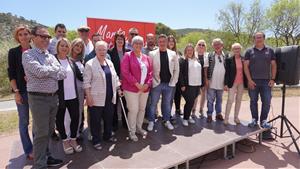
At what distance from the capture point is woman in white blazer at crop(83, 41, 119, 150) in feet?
11.0

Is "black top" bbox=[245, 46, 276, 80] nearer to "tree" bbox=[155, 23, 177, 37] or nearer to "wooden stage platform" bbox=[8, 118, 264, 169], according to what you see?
"wooden stage platform" bbox=[8, 118, 264, 169]

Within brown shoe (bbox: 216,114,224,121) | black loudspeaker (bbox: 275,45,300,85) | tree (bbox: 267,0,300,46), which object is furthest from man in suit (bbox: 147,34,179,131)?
tree (bbox: 267,0,300,46)

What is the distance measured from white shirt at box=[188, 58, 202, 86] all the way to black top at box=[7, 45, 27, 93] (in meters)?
2.87

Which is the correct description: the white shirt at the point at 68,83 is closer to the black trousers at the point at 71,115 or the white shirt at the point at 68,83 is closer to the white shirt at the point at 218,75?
the black trousers at the point at 71,115

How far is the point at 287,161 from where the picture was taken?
383 centimetres

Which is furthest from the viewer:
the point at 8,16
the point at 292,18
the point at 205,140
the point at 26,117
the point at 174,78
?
the point at 8,16

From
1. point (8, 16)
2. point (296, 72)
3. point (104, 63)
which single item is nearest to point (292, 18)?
point (296, 72)

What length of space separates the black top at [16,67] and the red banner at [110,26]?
3.00 m

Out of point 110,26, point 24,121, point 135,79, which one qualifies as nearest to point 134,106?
point 135,79

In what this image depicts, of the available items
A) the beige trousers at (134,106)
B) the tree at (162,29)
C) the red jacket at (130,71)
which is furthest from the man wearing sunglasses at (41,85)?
the tree at (162,29)

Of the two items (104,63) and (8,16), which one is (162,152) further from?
(8,16)

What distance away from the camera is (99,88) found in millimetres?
3391

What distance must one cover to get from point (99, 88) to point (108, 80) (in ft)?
0.63

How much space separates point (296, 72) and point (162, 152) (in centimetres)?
289
